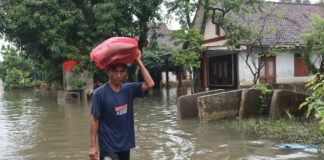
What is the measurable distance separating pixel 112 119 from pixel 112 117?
0.8 inches

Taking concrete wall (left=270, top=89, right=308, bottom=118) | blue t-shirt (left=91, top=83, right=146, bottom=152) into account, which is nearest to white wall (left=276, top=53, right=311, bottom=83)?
concrete wall (left=270, top=89, right=308, bottom=118)

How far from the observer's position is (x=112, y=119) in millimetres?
4328

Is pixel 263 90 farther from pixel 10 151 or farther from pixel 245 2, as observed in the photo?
pixel 245 2

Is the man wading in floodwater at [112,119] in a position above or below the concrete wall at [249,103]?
above

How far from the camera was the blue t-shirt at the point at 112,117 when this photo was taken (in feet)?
14.0

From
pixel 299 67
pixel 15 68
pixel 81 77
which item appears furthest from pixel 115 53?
pixel 15 68

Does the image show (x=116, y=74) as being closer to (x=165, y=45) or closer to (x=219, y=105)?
(x=219, y=105)

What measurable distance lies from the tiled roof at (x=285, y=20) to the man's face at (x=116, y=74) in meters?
19.2

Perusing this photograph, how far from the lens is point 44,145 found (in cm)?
933

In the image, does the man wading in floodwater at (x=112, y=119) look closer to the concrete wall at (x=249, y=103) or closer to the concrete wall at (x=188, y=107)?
the concrete wall at (x=249, y=103)

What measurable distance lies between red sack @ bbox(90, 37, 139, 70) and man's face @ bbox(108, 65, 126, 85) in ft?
0.20

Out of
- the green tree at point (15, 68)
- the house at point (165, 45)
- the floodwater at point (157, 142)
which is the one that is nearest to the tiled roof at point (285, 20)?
the house at point (165, 45)

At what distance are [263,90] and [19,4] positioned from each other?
51.7ft

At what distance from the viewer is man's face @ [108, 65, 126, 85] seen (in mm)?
4320
